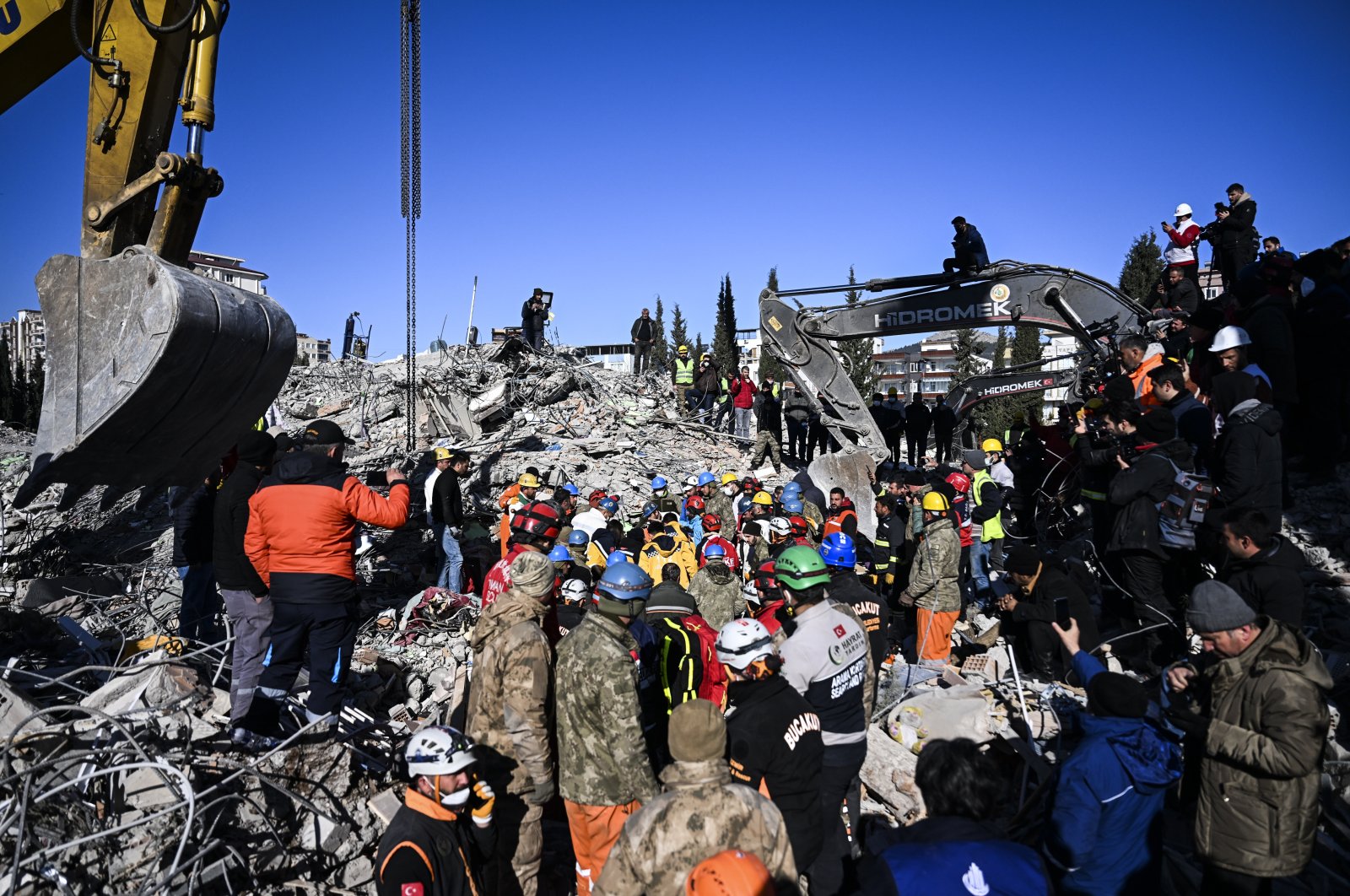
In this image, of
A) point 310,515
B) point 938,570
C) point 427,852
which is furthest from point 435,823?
point 938,570

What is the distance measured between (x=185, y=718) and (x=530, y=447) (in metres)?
10.5

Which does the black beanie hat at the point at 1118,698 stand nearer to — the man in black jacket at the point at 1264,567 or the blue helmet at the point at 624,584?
the man in black jacket at the point at 1264,567

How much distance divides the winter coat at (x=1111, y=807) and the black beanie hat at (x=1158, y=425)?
139 inches

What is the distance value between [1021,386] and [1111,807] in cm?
1391

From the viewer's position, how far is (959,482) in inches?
380

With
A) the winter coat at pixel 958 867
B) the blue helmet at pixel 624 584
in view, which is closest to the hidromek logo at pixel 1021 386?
the blue helmet at pixel 624 584

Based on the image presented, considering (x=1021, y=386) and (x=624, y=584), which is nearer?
(x=624, y=584)

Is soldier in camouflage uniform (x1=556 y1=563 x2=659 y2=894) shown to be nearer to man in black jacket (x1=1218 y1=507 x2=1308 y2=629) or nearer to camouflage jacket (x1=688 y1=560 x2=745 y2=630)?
camouflage jacket (x1=688 y1=560 x2=745 y2=630)

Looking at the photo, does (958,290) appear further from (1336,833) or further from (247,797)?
(247,797)

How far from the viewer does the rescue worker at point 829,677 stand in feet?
13.1

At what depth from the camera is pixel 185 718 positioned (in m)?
4.27

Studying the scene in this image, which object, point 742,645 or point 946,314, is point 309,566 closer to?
point 742,645

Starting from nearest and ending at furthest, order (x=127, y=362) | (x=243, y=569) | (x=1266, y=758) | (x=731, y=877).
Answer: (x=731, y=877)
(x=1266, y=758)
(x=127, y=362)
(x=243, y=569)

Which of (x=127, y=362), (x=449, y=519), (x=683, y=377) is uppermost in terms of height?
(x=683, y=377)
